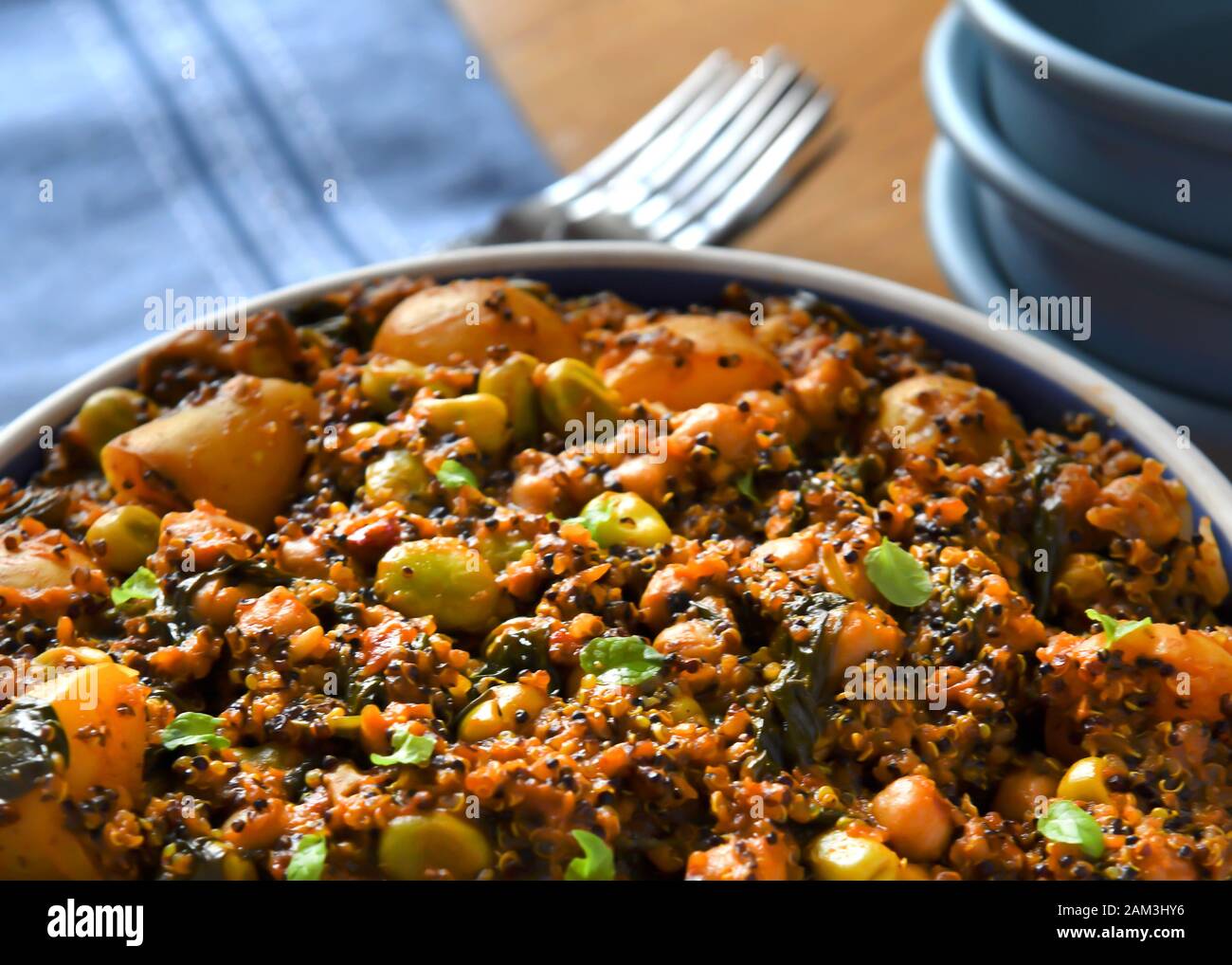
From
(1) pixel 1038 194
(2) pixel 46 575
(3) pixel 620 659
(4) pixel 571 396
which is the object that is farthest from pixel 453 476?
(1) pixel 1038 194

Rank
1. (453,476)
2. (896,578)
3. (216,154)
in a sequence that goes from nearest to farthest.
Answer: (896,578), (453,476), (216,154)

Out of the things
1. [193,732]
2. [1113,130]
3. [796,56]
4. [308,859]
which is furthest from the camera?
[796,56]

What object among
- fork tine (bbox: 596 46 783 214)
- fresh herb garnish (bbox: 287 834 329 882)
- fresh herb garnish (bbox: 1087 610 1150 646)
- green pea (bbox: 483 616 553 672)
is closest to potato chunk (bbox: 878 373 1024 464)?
fresh herb garnish (bbox: 1087 610 1150 646)

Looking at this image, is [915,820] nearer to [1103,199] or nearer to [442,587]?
[442,587]

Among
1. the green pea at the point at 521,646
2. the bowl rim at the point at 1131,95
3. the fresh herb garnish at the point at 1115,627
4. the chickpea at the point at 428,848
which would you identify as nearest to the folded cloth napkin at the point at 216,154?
the bowl rim at the point at 1131,95
